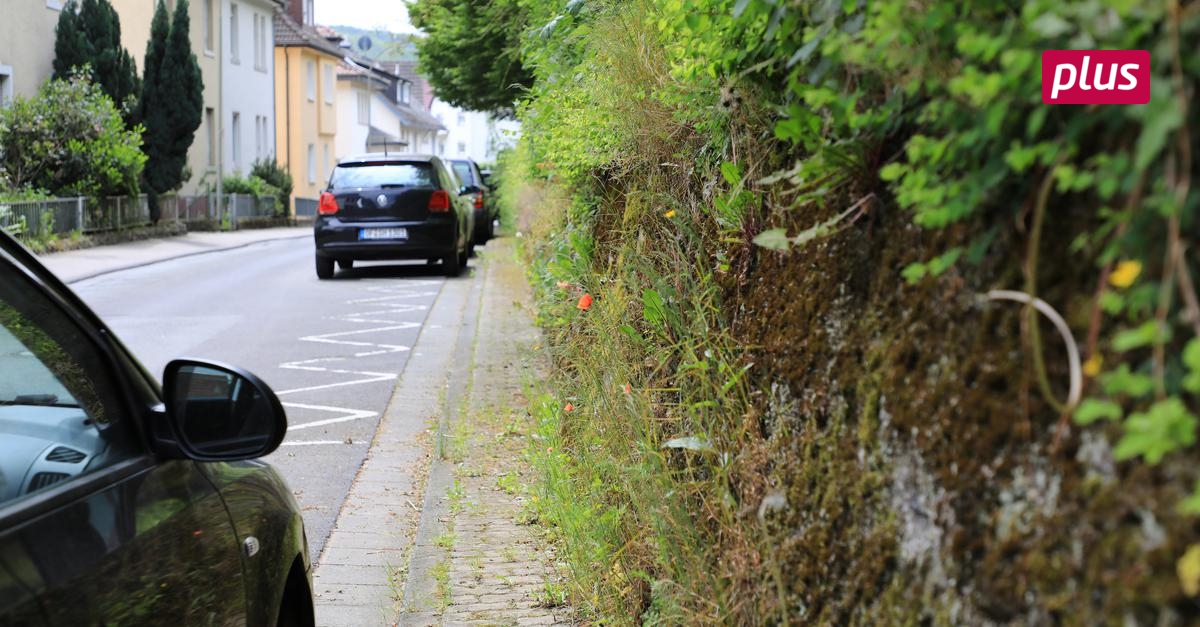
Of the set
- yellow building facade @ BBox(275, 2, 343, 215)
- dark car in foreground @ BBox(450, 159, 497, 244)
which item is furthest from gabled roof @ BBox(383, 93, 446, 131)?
dark car in foreground @ BBox(450, 159, 497, 244)

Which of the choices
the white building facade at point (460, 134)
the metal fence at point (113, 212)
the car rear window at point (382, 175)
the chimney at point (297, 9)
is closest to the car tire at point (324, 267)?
the car rear window at point (382, 175)

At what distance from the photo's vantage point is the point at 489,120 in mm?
30219


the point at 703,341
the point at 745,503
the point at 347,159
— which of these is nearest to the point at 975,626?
the point at 745,503

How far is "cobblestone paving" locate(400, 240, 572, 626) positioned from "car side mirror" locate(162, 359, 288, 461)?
2095mm

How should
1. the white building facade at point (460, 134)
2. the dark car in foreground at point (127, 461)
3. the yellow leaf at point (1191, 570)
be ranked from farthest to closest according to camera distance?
the white building facade at point (460, 134) < the dark car in foreground at point (127, 461) < the yellow leaf at point (1191, 570)

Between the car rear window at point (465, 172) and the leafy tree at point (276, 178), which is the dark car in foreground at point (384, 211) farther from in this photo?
the leafy tree at point (276, 178)

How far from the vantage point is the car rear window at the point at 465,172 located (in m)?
31.5

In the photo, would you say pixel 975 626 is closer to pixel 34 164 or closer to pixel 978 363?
pixel 978 363

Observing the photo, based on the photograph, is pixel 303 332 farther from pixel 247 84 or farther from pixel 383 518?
pixel 247 84

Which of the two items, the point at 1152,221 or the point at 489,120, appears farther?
the point at 489,120

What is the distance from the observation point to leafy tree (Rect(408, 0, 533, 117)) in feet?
57.7

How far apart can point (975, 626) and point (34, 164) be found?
28.2 meters

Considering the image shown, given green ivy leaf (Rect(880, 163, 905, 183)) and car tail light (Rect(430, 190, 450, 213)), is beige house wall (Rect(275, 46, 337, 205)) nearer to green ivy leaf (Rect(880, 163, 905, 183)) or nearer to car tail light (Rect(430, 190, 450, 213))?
car tail light (Rect(430, 190, 450, 213))

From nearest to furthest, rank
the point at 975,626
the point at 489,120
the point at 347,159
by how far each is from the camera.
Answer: the point at 975,626
the point at 347,159
the point at 489,120
